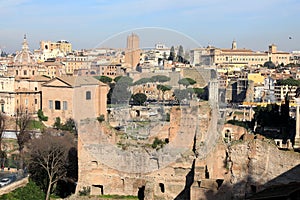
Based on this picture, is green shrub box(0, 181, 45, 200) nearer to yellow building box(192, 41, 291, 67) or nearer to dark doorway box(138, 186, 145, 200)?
dark doorway box(138, 186, 145, 200)

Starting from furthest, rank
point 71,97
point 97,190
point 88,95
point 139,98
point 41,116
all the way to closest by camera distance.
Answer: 1. point 139,98
2. point 41,116
3. point 71,97
4. point 88,95
5. point 97,190

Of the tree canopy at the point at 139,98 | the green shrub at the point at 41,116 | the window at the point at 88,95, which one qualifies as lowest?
the green shrub at the point at 41,116

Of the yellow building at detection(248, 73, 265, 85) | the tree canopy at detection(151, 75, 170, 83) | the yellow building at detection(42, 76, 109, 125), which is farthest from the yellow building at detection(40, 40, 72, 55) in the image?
the yellow building at detection(42, 76, 109, 125)

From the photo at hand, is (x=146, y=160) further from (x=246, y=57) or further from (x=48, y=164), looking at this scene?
(x=246, y=57)

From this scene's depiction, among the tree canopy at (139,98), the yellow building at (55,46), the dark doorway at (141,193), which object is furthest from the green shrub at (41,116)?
the yellow building at (55,46)

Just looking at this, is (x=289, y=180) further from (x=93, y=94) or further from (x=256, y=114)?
(x=256, y=114)

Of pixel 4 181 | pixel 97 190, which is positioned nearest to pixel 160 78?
pixel 4 181

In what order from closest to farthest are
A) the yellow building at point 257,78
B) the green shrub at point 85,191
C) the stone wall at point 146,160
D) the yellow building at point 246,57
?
the stone wall at point 146,160, the green shrub at point 85,191, the yellow building at point 257,78, the yellow building at point 246,57

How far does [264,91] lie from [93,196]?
36731 mm

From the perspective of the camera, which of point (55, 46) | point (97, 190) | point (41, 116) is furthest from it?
point (55, 46)

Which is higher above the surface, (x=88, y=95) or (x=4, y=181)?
(x=88, y=95)

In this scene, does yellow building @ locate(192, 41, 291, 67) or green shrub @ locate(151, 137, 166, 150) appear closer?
green shrub @ locate(151, 137, 166, 150)

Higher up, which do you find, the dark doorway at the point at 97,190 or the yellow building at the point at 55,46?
the yellow building at the point at 55,46

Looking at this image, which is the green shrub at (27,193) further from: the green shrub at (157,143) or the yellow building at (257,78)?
the yellow building at (257,78)
